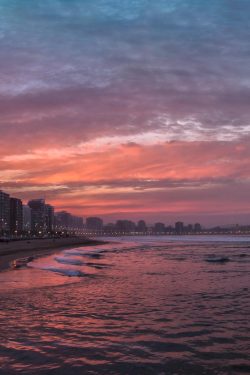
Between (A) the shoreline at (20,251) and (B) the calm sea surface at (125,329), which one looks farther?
(A) the shoreline at (20,251)

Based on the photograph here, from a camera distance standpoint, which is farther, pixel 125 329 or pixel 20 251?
pixel 20 251

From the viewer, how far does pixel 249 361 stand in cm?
1058

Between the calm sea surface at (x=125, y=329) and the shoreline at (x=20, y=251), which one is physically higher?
the calm sea surface at (x=125, y=329)

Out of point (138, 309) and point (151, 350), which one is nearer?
point (151, 350)

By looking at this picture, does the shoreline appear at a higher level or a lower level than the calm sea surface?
lower

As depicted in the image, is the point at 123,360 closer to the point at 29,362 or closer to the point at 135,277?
the point at 29,362

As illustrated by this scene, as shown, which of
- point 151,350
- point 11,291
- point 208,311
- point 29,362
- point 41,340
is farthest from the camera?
point 11,291

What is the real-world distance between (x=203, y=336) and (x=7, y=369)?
612 centimetres

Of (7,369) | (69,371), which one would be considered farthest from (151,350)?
(7,369)

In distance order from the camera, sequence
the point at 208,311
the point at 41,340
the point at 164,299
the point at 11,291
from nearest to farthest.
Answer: the point at 41,340 → the point at 208,311 → the point at 164,299 → the point at 11,291

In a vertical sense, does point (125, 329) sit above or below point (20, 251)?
above

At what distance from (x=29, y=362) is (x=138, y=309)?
7.81 metres

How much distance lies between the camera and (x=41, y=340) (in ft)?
41.1

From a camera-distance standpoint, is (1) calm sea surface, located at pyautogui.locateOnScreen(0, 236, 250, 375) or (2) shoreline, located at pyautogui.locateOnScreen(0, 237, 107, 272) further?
(2) shoreline, located at pyautogui.locateOnScreen(0, 237, 107, 272)
